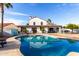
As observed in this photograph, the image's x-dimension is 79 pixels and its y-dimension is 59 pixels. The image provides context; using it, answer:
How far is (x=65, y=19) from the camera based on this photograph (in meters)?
3.99

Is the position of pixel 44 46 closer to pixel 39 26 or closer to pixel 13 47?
pixel 39 26

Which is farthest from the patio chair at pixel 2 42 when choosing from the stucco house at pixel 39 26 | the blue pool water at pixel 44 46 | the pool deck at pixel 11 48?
the stucco house at pixel 39 26

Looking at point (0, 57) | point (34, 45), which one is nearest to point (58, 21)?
point (34, 45)

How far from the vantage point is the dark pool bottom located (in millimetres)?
3922

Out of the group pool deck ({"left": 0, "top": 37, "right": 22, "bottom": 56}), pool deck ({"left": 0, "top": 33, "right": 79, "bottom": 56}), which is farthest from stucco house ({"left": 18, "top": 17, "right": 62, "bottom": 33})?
pool deck ({"left": 0, "top": 37, "right": 22, "bottom": 56})

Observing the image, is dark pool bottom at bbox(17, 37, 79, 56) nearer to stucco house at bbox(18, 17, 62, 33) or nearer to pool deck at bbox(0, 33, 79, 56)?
pool deck at bbox(0, 33, 79, 56)

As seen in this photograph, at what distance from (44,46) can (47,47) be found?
0.06 metres

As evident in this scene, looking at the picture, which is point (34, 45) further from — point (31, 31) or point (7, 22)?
point (7, 22)

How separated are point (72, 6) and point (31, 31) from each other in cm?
91

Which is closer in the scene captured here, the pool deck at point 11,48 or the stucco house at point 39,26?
the pool deck at point 11,48

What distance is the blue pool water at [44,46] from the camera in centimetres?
392

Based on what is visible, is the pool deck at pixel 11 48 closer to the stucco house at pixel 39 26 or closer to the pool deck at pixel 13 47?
the pool deck at pixel 13 47

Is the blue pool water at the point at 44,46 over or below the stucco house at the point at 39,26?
below

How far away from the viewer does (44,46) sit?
3943 mm
